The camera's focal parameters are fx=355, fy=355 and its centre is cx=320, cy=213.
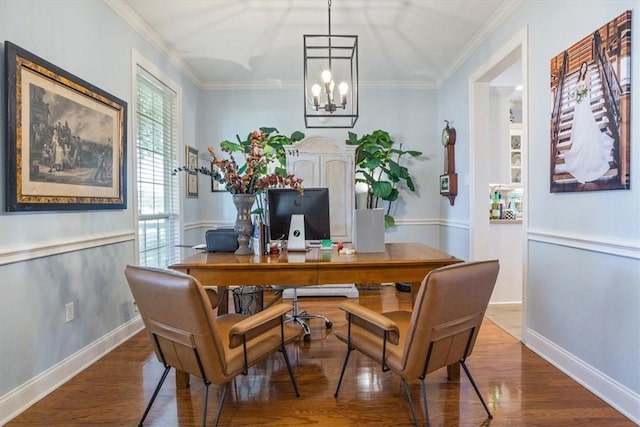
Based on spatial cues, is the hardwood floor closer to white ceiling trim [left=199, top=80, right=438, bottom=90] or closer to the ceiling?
the ceiling

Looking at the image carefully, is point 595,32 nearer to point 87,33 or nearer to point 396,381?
point 396,381

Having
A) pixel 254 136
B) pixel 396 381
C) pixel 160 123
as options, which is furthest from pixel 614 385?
pixel 160 123

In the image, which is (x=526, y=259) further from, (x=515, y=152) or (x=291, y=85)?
Answer: (x=291, y=85)

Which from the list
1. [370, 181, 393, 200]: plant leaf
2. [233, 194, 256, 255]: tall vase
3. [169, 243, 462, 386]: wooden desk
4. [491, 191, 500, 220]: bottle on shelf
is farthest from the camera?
[370, 181, 393, 200]: plant leaf

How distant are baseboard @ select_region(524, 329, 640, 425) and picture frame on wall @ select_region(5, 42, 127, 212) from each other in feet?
10.9

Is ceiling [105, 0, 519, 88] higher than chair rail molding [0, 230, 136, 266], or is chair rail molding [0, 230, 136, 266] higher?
ceiling [105, 0, 519, 88]

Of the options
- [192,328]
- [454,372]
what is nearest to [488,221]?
[454,372]

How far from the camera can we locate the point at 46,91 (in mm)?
2061

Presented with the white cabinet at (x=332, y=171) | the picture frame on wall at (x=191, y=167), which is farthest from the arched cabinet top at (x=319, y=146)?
the picture frame on wall at (x=191, y=167)

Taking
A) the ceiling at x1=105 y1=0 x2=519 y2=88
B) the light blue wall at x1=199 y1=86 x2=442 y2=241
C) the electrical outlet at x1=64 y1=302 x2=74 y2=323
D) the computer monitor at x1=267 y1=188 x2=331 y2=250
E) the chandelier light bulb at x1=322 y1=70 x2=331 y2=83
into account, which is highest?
the ceiling at x1=105 y1=0 x2=519 y2=88

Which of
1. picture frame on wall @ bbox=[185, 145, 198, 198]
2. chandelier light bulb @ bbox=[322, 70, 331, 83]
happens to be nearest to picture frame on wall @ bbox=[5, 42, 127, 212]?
picture frame on wall @ bbox=[185, 145, 198, 198]

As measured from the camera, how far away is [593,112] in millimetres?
2031

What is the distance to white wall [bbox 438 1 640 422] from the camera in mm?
1829

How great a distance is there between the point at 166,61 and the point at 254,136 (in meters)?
2.23
